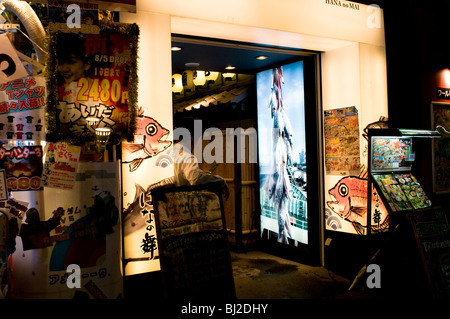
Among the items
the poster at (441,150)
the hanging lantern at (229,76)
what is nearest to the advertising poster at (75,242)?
the hanging lantern at (229,76)

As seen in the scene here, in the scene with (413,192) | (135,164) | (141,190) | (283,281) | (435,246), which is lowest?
(283,281)

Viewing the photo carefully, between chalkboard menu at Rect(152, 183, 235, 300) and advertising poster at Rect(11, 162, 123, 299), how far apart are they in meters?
0.48

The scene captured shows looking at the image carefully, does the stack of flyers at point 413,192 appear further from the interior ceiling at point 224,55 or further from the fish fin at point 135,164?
the fish fin at point 135,164

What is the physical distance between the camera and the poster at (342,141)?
553 centimetres

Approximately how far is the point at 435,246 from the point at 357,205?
1.38m

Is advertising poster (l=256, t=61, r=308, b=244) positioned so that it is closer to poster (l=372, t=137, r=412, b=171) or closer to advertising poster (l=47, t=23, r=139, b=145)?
poster (l=372, t=137, r=412, b=171)

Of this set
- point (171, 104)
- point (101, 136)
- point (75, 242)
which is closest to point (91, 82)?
point (101, 136)

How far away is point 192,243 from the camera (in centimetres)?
357

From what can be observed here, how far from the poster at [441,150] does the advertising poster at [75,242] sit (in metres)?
5.08

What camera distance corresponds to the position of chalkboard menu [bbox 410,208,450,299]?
13.6 feet

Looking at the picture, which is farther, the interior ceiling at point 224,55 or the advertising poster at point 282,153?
the advertising poster at point 282,153

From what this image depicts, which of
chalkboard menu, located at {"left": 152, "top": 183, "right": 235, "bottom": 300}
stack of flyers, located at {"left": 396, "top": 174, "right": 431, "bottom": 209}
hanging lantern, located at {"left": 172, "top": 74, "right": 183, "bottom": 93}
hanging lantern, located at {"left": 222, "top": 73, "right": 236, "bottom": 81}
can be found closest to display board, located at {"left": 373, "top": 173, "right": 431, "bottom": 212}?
stack of flyers, located at {"left": 396, "top": 174, "right": 431, "bottom": 209}

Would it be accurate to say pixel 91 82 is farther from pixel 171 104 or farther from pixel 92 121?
pixel 171 104

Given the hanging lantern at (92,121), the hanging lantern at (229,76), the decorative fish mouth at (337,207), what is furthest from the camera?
the hanging lantern at (229,76)
